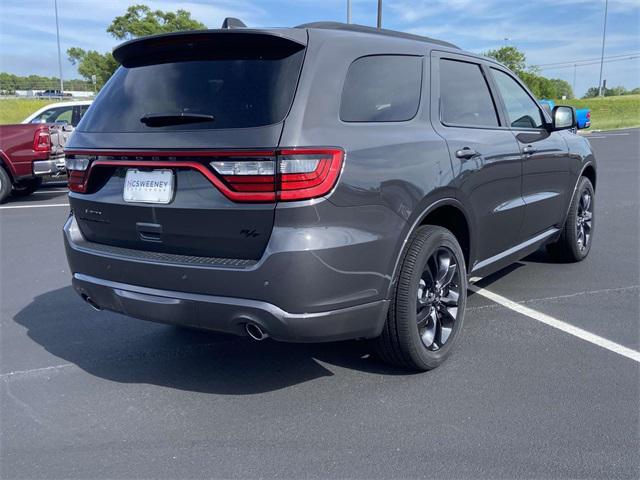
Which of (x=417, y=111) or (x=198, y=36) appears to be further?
(x=417, y=111)

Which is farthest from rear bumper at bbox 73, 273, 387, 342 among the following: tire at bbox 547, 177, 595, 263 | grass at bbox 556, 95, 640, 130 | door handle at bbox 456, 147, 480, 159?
grass at bbox 556, 95, 640, 130

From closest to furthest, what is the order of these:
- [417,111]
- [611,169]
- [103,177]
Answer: [103,177] → [417,111] → [611,169]

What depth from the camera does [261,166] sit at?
8.98 feet

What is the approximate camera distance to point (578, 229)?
5.93 metres

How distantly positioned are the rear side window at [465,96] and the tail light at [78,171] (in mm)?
2066

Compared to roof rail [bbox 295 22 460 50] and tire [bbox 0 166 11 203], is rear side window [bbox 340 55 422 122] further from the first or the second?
tire [bbox 0 166 11 203]

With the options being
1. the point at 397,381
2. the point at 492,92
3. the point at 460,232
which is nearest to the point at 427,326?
the point at 397,381

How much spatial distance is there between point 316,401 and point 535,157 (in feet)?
8.77

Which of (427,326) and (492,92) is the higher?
(492,92)

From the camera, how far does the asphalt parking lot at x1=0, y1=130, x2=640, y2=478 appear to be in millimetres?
2725

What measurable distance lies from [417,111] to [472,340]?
1.56 metres

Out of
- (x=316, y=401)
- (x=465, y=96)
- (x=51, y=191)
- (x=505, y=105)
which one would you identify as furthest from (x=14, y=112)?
(x=316, y=401)

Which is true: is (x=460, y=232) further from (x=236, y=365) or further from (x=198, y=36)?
(x=198, y=36)

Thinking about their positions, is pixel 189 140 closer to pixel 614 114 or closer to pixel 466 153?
pixel 466 153
